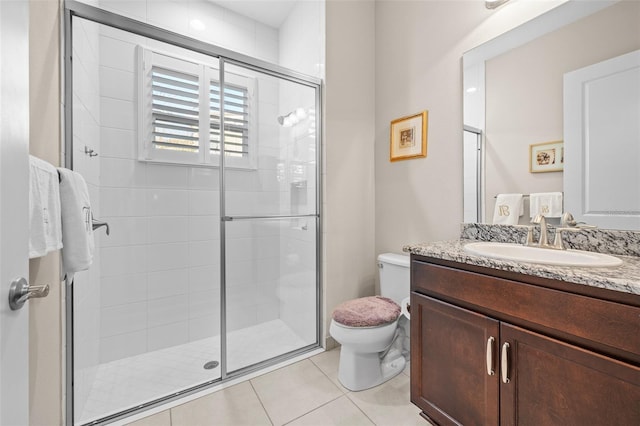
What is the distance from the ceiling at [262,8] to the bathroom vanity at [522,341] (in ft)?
7.72

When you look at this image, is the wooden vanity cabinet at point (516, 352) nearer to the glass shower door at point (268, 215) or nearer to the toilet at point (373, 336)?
the toilet at point (373, 336)

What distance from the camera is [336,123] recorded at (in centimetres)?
209

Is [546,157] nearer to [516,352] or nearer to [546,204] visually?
[546,204]

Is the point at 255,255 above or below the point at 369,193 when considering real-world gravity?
below

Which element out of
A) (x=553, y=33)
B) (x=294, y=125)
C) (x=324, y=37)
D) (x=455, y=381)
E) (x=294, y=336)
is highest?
(x=324, y=37)

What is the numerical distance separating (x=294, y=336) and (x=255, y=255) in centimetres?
69

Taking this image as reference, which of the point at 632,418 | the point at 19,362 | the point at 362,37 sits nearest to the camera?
the point at 19,362

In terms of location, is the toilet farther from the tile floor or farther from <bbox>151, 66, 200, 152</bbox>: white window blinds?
<bbox>151, 66, 200, 152</bbox>: white window blinds

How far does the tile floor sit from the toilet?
7cm

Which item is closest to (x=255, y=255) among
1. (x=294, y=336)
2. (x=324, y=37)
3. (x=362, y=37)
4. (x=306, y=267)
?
(x=306, y=267)

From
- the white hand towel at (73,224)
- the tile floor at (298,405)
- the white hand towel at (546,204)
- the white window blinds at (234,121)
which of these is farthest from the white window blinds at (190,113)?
the white hand towel at (546,204)

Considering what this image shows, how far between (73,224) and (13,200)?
1.74 feet

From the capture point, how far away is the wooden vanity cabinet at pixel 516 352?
2.50 ft

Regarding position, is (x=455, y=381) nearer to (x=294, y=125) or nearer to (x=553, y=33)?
(x=553, y=33)
